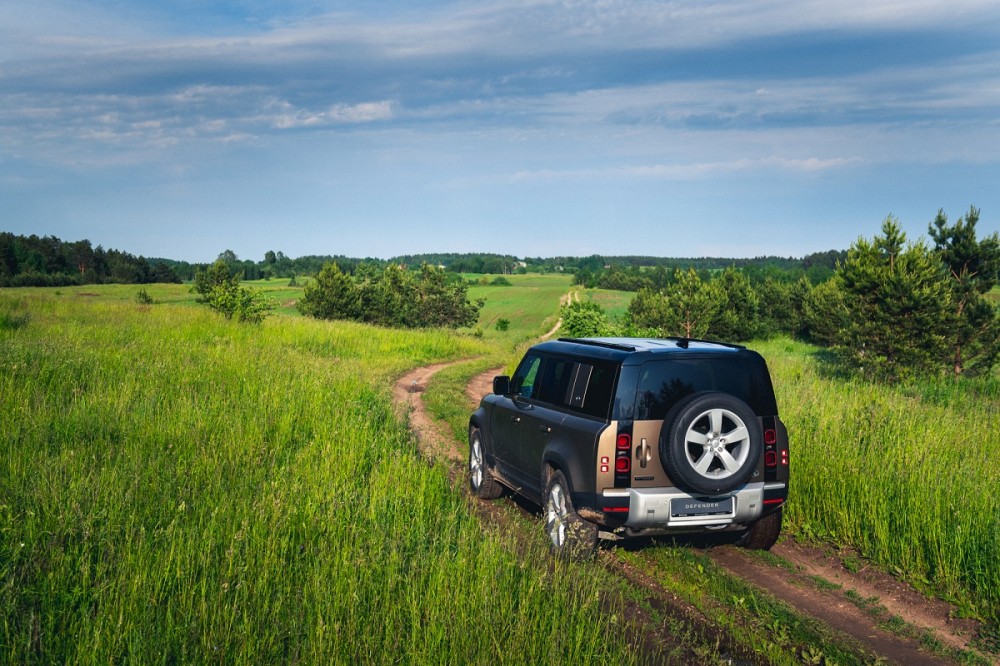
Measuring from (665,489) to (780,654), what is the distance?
1.80 m

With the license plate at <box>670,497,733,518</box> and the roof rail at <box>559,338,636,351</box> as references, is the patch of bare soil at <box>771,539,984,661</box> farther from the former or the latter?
the roof rail at <box>559,338,636,351</box>

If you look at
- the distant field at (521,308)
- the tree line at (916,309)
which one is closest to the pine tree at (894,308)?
the tree line at (916,309)

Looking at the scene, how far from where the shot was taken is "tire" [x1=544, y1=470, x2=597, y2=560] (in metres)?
6.88

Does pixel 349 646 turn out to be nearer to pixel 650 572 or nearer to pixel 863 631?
pixel 650 572

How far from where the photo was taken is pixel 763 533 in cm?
760

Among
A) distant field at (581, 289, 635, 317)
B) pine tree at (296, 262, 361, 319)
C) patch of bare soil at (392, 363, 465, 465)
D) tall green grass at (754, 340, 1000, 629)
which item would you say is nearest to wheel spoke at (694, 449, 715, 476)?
tall green grass at (754, 340, 1000, 629)

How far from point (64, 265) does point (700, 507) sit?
138 meters

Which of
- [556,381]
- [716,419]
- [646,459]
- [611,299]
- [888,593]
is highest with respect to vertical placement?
[556,381]

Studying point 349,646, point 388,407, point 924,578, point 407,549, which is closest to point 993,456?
point 924,578

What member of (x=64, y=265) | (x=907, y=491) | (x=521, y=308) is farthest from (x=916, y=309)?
(x=64, y=265)

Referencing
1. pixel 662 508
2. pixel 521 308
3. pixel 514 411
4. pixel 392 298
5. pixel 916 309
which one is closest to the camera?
pixel 662 508

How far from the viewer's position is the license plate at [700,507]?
6.75 meters

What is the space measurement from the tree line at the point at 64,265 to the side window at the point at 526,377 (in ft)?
367

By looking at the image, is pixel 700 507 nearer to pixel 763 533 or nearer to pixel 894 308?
pixel 763 533
